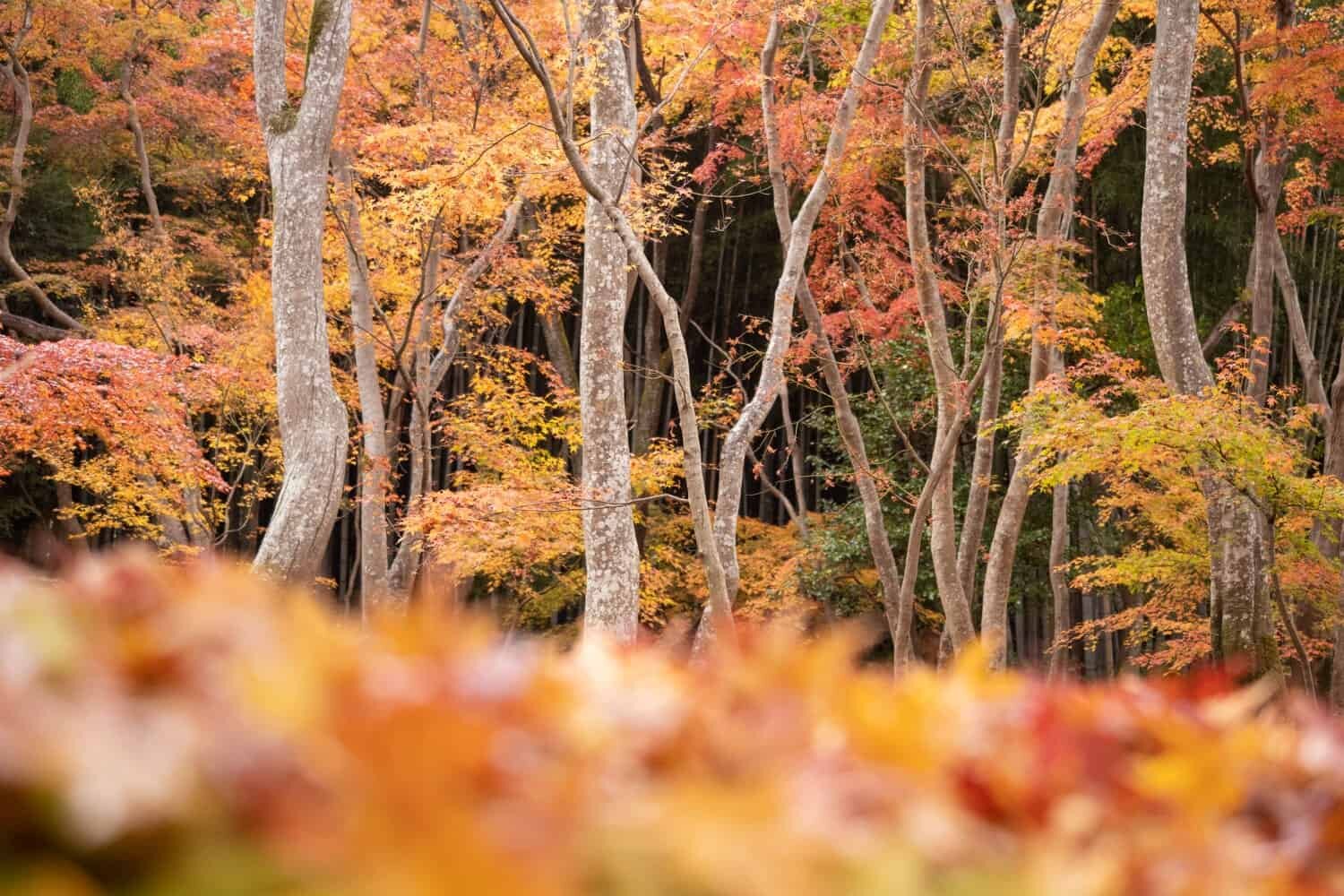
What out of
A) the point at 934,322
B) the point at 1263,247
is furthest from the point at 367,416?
the point at 1263,247

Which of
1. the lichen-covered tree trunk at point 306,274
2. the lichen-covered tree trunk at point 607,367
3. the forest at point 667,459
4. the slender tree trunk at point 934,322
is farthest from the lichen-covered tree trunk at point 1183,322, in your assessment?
the lichen-covered tree trunk at point 306,274

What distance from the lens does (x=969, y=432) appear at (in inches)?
501

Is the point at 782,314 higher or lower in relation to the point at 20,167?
lower

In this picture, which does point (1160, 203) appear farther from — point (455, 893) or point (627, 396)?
point (627, 396)

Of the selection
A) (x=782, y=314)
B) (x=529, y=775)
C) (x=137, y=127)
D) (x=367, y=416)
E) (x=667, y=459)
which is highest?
(x=137, y=127)

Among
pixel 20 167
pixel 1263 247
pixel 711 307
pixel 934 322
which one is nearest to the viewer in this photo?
pixel 934 322

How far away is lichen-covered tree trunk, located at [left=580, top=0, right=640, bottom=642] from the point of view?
6195 mm

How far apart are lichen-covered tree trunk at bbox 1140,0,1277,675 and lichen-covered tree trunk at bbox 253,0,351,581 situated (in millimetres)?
4659

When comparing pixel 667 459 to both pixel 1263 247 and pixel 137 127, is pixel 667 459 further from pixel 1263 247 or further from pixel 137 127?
pixel 137 127

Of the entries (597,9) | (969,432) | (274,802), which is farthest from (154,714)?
(969,432)

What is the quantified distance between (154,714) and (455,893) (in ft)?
0.56

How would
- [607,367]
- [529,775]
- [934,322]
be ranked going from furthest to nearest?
[934,322] → [607,367] → [529,775]

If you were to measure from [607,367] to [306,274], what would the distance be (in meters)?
1.82

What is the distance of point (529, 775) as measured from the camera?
1.88ft
